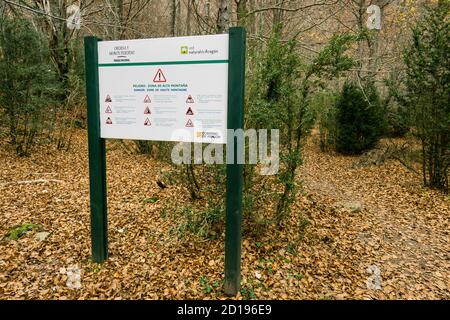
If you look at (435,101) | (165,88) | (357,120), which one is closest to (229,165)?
(165,88)

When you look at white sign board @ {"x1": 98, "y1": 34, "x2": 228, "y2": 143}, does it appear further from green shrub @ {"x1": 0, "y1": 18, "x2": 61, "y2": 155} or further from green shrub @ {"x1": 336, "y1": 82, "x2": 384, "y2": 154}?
green shrub @ {"x1": 336, "y1": 82, "x2": 384, "y2": 154}

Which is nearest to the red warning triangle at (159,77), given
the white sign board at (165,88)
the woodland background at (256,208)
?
the white sign board at (165,88)

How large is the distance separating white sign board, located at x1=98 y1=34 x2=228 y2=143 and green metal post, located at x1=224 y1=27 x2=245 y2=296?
0.24ft

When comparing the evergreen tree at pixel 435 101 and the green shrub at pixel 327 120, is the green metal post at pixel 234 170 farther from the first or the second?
the green shrub at pixel 327 120

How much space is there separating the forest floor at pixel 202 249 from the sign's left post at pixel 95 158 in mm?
296

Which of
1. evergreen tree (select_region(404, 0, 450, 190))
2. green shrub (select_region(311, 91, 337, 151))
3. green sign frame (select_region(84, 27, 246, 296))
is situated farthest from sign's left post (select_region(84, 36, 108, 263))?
green shrub (select_region(311, 91, 337, 151))

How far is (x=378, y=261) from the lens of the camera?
4.14 metres

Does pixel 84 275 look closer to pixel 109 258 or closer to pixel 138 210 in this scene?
pixel 109 258

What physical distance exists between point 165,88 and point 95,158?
3.58ft

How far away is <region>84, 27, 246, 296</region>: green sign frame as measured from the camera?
2.73 meters

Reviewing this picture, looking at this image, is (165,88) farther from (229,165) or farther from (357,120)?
(357,120)

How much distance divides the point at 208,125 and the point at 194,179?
2193 millimetres

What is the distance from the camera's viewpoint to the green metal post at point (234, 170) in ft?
8.88

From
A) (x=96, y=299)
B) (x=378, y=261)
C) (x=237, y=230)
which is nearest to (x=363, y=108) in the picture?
(x=378, y=261)
